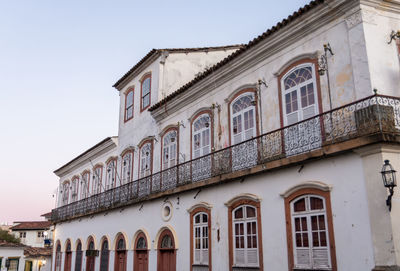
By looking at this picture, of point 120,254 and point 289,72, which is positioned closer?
point 289,72

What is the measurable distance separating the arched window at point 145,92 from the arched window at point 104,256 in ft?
21.8

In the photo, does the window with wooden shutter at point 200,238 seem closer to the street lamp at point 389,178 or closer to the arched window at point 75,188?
the street lamp at point 389,178

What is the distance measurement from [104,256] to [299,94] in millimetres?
13165

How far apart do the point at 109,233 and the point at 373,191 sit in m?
14.0

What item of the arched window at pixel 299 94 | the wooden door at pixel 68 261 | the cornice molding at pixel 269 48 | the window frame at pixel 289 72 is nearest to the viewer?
the cornice molding at pixel 269 48

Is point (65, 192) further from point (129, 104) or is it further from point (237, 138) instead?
point (237, 138)

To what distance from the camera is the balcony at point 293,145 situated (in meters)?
8.91

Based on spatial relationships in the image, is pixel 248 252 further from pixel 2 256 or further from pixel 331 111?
pixel 2 256

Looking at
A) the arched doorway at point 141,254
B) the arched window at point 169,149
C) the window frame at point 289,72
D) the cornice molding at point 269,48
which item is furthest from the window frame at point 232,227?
the arched doorway at point 141,254

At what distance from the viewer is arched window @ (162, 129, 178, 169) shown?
16.5 metres

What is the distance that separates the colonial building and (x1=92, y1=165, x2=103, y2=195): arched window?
518 centimetres

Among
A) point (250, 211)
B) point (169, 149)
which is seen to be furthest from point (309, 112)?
point (169, 149)

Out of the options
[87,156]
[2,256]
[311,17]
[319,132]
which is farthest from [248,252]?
[2,256]

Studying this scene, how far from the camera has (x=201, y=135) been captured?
49.5 ft
